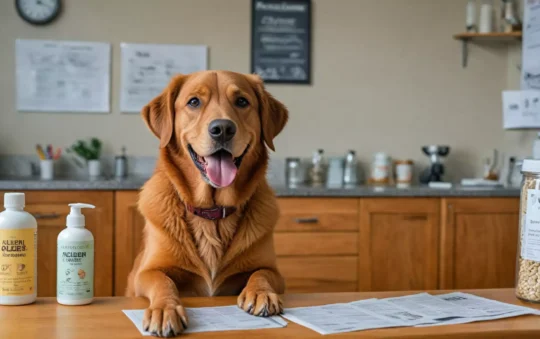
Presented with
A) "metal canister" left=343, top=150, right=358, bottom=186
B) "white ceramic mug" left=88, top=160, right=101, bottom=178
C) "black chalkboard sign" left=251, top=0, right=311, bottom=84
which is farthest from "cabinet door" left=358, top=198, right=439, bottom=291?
"white ceramic mug" left=88, top=160, right=101, bottom=178

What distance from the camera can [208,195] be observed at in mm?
1506

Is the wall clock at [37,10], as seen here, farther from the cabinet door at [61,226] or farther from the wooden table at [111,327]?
the wooden table at [111,327]

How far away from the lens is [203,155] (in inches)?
59.9

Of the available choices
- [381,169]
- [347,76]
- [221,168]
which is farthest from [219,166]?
[347,76]

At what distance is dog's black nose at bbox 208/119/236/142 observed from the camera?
1.47 m

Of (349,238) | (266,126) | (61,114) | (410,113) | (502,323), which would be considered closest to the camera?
(502,323)

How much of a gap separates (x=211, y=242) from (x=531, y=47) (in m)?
3.03

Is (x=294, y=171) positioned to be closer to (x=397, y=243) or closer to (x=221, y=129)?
(x=397, y=243)

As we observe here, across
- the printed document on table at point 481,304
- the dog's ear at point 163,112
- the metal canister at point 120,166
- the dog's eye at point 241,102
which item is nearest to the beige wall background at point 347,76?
the metal canister at point 120,166

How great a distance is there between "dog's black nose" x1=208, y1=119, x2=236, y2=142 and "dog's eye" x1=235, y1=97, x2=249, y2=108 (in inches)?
5.5

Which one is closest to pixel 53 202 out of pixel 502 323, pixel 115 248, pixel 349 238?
pixel 115 248

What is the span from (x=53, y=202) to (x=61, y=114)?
32.2 inches

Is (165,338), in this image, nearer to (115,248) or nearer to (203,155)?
(203,155)

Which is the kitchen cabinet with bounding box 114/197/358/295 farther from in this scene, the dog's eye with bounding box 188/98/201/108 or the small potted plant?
the dog's eye with bounding box 188/98/201/108
